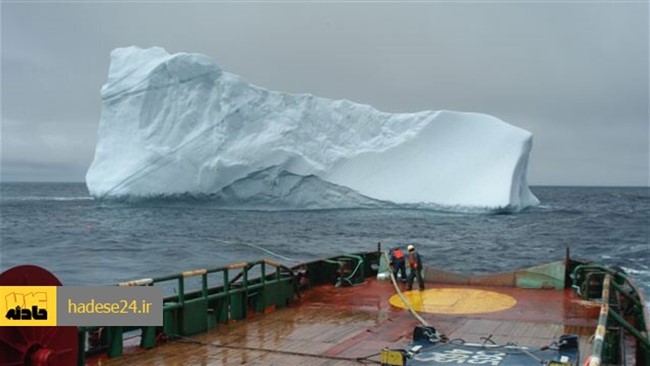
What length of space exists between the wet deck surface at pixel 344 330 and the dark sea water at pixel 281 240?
7682 millimetres

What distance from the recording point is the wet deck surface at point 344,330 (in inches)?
283

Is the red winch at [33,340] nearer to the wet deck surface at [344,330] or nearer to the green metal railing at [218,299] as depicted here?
the green metal railing at [218,299]

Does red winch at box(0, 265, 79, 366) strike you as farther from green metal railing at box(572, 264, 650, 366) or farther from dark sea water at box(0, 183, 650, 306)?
dark sea water at box(0, 183, 650, 306)

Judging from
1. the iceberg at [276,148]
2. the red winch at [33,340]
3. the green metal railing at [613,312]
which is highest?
the iceberg at [276,148]

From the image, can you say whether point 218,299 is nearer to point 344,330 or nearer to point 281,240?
point 344,330

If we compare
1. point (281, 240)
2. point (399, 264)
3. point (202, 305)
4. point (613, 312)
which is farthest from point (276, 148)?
point (613, 312)

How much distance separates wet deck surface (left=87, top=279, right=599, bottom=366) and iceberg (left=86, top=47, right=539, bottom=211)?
3446 centimetres

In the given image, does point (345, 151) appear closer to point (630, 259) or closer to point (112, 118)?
point (112, 118)

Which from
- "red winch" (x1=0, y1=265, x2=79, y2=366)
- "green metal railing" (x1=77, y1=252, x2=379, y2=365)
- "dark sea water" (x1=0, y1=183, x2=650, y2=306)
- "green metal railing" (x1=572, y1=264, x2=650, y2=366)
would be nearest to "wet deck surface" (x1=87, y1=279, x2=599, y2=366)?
"green metal railing" (x1=77, y1=252, x2=379, y2=365)

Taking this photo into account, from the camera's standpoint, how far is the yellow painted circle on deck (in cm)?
1020

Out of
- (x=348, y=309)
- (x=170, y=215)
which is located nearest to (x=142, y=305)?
(x=348, y=309)

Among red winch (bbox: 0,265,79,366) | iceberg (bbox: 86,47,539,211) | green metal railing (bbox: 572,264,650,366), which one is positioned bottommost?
green metal railing (bbox: 572,264,650,366)

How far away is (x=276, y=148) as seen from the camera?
44656mm

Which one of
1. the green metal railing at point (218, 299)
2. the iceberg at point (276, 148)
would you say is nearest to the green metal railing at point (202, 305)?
the green metal railing at point (218, 299)
